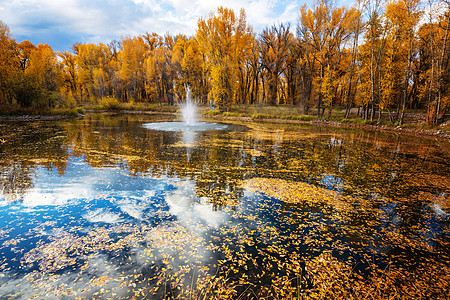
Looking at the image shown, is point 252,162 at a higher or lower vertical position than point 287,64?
lower

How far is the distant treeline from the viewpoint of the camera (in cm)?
2112

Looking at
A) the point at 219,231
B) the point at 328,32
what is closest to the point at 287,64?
the point at 328,32

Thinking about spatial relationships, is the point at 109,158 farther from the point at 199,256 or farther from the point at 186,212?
the point at 199,256

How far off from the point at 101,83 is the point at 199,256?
5251 cm

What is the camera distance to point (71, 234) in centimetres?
425

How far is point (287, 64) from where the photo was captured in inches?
1460

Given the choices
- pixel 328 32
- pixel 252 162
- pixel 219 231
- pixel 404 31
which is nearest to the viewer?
pixel 219 231

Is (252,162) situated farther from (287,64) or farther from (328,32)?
(287,64)

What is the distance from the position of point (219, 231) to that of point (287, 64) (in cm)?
3799

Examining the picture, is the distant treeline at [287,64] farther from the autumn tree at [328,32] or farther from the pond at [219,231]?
the pond at [219,231]

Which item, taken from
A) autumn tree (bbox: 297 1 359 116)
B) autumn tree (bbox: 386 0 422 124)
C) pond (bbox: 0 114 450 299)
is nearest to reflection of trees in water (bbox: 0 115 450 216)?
pond (bbox: 0 114 450 299)

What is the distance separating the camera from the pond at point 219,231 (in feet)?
10.4

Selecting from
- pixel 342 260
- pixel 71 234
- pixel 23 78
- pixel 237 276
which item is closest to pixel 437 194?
pixel 342 260

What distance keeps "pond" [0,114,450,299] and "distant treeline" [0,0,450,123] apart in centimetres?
1821
